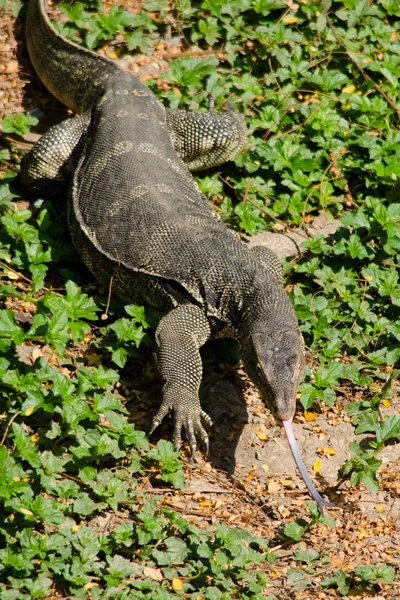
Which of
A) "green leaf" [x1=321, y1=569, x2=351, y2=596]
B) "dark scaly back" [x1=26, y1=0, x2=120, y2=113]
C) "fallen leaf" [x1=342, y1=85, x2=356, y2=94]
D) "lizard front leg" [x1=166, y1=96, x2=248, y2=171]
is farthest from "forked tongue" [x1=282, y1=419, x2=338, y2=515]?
"fallen leaf" [x1=342, y1=85, x2=356, y2=94]

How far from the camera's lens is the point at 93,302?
6113 mm

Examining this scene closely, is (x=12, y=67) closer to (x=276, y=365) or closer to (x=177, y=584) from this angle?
(x=276, y=365)

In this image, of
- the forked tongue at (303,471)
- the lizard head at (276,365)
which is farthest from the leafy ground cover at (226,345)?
the lizard head at (276,365)

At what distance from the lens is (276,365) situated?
5.35m

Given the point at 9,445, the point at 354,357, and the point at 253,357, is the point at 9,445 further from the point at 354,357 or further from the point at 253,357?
the point at 354,357

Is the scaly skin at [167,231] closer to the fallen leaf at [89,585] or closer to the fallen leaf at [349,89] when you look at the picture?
the fallen leaf at [89,585]

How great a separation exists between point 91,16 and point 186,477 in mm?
5357

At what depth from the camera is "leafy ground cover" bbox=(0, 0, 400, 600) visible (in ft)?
15.5

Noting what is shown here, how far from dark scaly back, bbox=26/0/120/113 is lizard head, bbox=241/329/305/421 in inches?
123

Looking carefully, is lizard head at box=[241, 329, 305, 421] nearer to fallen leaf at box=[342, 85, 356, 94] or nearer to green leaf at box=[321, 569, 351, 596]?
green leaf at box=[321, 569, 351, 596]

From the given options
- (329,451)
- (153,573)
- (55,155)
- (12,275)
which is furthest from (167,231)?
(153,573)

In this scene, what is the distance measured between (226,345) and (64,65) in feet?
11.1

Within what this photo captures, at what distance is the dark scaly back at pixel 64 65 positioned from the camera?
765 centimetres

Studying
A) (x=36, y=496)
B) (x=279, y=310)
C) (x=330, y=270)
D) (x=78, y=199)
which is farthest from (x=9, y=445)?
(x=330, y=270)
